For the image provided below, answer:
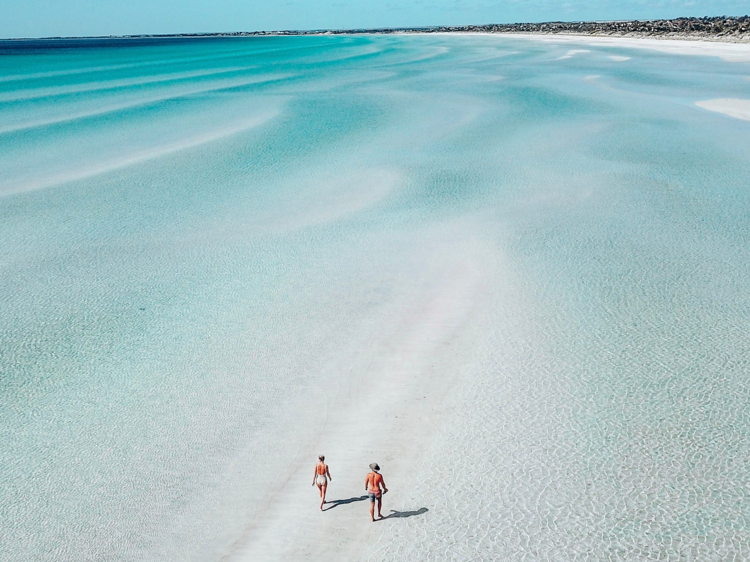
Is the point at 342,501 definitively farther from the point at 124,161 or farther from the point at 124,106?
the point at 124,106

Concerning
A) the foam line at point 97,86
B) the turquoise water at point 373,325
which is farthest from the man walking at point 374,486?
the foam line at point 97,86

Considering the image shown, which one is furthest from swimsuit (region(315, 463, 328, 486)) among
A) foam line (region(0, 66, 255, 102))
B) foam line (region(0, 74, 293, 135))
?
foam line (region(0, 66, 255, 102))

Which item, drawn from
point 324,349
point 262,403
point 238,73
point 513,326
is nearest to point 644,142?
point 513,326

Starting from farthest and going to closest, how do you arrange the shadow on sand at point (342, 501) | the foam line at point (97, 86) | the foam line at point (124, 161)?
the foam line at point (97, 86) < the foam line at point (124, 161) < the shadow on sand at point (342, 501)

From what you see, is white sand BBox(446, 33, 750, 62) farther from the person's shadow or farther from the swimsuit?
the swimsuit

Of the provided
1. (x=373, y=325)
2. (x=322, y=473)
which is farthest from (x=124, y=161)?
(x=322, y=473)

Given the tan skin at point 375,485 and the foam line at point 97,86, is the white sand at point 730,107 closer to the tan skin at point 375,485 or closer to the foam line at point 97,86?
the tan skin at point 375,485
